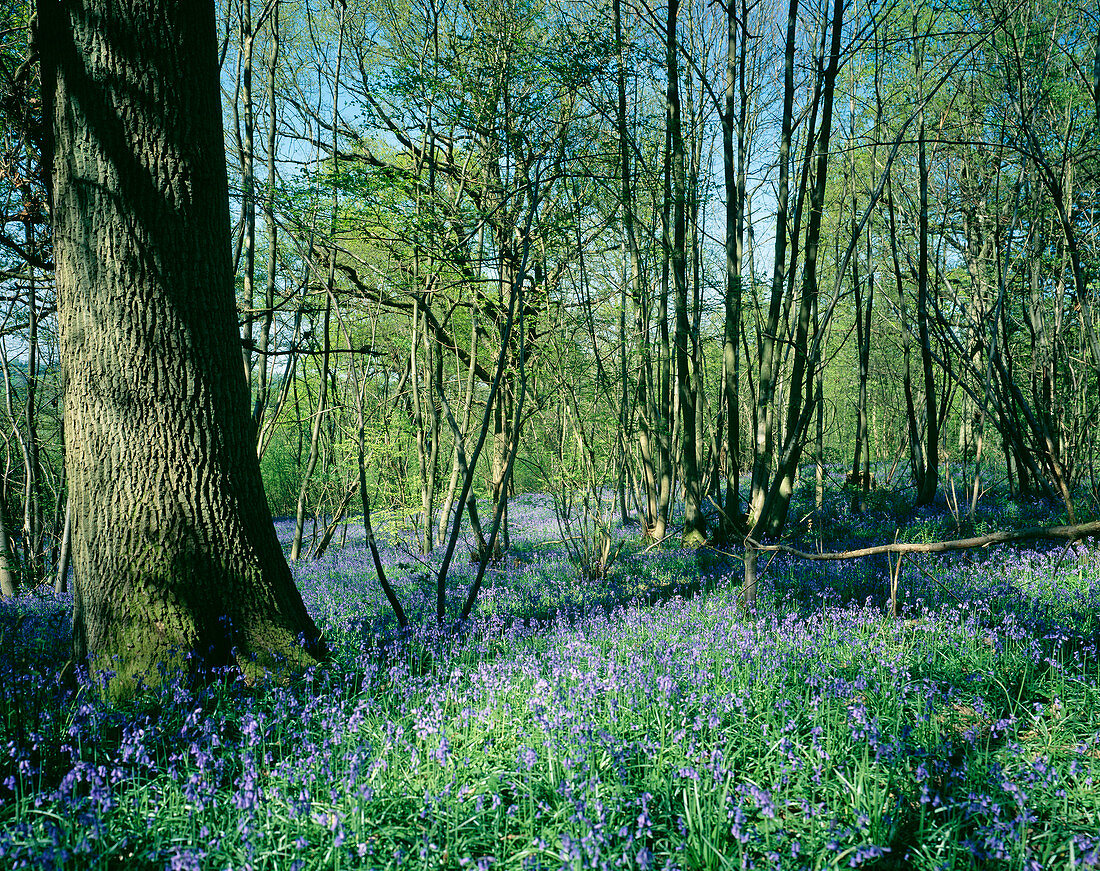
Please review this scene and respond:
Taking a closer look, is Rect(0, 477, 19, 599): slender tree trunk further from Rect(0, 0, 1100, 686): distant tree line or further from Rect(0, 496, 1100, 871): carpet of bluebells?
Rect(0, 496, 1100, 871): carpet of bluebells

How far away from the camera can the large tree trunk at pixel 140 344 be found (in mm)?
3072

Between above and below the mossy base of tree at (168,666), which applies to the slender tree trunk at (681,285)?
above

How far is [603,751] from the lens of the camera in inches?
95.9

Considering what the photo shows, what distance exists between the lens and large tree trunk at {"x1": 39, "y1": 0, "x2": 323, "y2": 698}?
10.1 feet

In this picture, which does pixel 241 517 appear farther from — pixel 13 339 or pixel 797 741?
pixel 13 339

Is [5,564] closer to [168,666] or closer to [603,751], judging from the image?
[168,666]

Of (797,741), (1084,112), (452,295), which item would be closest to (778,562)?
(797,741)

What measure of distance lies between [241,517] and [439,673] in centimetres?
138

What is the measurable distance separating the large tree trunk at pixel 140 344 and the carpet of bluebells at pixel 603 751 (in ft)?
1.16

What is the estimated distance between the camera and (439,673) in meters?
3.37

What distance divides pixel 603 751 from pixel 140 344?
2926 mm

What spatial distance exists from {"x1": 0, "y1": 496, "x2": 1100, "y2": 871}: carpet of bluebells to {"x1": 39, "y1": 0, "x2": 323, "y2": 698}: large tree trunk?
0.35 m

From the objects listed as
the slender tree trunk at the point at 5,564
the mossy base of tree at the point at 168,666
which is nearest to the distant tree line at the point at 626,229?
the slender tree trunk at the point at 5,564

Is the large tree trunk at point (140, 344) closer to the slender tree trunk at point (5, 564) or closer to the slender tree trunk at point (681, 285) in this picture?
the slender tree trunk at point (5, 564)
